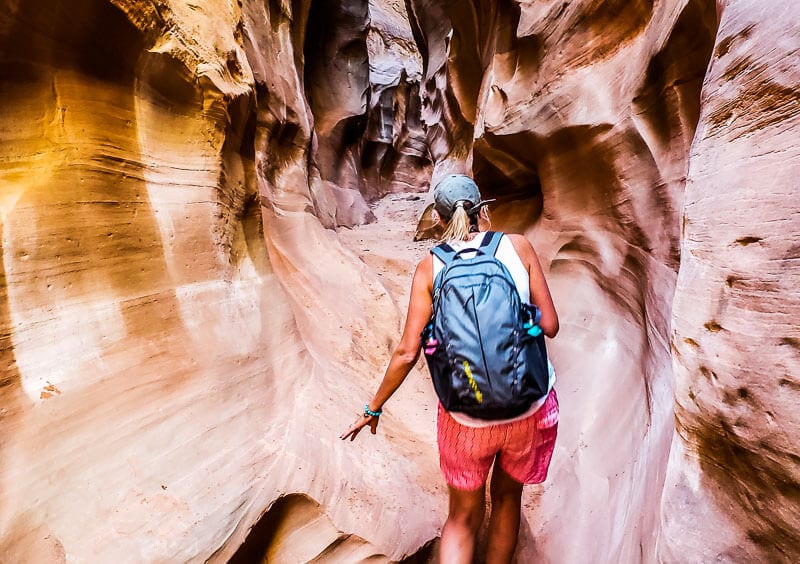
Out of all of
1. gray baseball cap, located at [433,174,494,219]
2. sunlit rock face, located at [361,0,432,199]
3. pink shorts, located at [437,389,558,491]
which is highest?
sunlit rock face, located at [361,0,432,199]

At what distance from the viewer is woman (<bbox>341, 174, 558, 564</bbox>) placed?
1536 mm

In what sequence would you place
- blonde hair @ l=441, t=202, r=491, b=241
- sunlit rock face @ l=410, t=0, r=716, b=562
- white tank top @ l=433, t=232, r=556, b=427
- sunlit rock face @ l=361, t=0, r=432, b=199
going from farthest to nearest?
sunlit rock face @ l=361, t=0, r=432, b=199 < sunlit rock face @ l=410, t=0, r=716, b=562 < blonde hair @ l=441, t=202, r=491, b=241 < white tank top @ l=433, t=232, r=556, b=427

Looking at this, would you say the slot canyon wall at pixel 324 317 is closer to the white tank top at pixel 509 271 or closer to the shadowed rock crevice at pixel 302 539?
the shadowed rock crevice at pixel 302 539

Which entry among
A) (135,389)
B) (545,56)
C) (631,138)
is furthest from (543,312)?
(545,56)

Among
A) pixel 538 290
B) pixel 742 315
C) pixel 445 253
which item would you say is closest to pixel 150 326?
pixel 445 253

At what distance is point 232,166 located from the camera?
9.09 feet

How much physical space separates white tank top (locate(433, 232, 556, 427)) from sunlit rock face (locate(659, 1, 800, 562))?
498mm

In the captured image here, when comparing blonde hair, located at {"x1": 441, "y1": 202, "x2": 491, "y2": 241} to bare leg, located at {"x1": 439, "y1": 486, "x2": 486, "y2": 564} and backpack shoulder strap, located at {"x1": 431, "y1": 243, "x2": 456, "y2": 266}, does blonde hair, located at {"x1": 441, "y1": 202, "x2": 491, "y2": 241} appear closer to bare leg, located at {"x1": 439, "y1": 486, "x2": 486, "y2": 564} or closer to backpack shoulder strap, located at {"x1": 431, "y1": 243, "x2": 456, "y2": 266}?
backpack shoulder strap, located at {"x1": 431, "y1": 243, "x2": 456, "y2": 266}

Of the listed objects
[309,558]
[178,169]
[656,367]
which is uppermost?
[178,169]

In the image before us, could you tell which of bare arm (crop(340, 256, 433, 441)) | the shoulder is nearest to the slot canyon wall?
the shoulder

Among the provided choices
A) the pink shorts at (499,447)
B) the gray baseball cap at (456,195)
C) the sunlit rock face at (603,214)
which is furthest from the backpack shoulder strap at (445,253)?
the sunlit rock face at (603,214)

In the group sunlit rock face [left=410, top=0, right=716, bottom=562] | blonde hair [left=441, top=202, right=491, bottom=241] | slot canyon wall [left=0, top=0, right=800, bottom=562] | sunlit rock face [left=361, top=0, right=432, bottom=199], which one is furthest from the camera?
sunlit rock face [left=361, top=0, right=432, bottom=199]

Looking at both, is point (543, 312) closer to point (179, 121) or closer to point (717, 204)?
point (717, 204)

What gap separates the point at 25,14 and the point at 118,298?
3.94 ft
